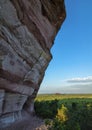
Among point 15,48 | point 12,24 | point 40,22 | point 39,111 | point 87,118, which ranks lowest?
point 87,118

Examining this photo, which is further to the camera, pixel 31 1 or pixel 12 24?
pixel 31 1

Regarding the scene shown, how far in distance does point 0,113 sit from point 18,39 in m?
5.24

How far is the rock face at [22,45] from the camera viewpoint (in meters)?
14.9

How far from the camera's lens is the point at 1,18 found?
1413 cm

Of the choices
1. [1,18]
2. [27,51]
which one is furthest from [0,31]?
[27,51]

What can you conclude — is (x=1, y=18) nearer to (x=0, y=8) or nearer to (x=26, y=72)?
(x=0, y=8)

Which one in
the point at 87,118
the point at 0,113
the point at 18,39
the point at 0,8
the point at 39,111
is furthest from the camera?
the point at 39,111

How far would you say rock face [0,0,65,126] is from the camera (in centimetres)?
1488

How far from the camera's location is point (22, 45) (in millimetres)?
16453

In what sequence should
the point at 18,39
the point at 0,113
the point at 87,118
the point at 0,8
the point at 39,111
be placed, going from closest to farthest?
the point at 0,8, the point at 87,118, the point at 18,39, the point at 0,113, the point at 39,111

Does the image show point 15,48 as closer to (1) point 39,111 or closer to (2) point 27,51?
(2) point 27,51

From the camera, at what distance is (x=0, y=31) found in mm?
14078

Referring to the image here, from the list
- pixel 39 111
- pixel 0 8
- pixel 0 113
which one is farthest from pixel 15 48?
pixel 39 111

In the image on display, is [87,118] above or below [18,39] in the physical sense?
below
